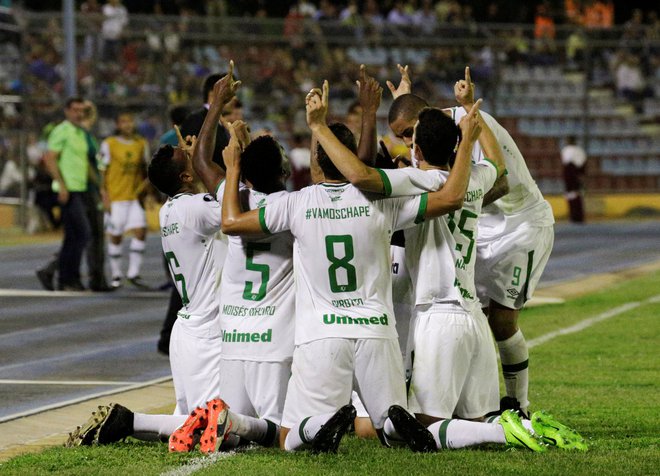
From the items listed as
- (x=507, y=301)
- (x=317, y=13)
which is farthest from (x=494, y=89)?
(x=507, y=301)

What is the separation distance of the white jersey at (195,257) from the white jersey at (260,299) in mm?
436

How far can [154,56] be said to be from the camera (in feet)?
96.8

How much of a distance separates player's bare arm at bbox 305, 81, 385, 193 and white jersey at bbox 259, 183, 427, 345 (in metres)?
0.12

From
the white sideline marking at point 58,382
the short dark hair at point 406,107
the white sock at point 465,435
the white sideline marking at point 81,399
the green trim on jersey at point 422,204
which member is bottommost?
the white sideline marking at point 58,382

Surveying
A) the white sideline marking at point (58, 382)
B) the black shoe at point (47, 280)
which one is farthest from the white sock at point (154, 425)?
the black shoe at point (47, 280)

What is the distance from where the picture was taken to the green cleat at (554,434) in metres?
7.06

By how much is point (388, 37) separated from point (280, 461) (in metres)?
27.4

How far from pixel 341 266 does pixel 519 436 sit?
123cm

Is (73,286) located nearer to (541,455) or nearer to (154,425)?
(154,425)

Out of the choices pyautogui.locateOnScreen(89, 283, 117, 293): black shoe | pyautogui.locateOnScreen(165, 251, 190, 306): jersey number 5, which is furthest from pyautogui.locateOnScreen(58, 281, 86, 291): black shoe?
pyautogui.locateOnScreen(165, 251, 190, 306): jersey number 5

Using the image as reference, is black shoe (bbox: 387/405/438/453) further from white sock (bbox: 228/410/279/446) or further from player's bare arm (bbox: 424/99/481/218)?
player's bare arm (bbox: 424/99/481/218)

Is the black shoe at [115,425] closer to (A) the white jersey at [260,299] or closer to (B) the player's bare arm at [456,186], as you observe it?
(A) the white jersey at [260,299]

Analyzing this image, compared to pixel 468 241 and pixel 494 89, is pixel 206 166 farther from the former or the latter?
pixel 494 89

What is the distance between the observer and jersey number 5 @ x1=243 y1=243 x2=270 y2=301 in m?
7.40
